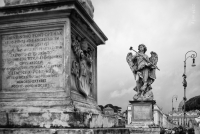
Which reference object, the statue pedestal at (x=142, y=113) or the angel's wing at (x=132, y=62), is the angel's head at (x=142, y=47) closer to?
the angel's wing at (x=132, y=62)

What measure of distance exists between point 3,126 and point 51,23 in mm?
2453

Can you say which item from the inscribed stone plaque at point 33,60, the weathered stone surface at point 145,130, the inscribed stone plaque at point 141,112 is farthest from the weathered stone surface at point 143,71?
the inscribed stone plaque at point 33,60

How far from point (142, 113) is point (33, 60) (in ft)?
38.2

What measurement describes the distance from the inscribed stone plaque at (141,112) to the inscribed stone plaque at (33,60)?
37.9 feet

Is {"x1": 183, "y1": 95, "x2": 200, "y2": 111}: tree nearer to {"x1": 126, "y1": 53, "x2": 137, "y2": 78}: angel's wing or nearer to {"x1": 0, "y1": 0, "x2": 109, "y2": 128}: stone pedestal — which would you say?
{"x1": 126, "y1": 53, "x2": 137, "y2": 78}: angel's wing

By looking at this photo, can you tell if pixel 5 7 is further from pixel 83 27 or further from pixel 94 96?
pixel 94 96

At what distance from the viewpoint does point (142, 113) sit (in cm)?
1828

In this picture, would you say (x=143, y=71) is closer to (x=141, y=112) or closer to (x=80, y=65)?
(x=141, y=112)

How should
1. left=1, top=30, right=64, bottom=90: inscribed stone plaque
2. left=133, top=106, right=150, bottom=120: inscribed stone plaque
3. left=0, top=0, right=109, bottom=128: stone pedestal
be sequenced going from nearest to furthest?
1. left=0, top=0, right=109, bottom=128: stone pedestal
2. left=1, top=30, right=64, bottom=90: inscribed stone plaque
3. left=133, top=106, right=150, bottom=120: inscribed stone plaque

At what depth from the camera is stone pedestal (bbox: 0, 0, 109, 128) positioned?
701cm

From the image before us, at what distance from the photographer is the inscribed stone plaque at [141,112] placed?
18.2 meters

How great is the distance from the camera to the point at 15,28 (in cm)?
789

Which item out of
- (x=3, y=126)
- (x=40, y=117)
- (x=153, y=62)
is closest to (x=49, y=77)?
(x=40, y=117)

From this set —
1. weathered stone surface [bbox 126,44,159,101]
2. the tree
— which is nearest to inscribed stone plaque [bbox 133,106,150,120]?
weathered stone surface [bbox 126,44,159,101]
